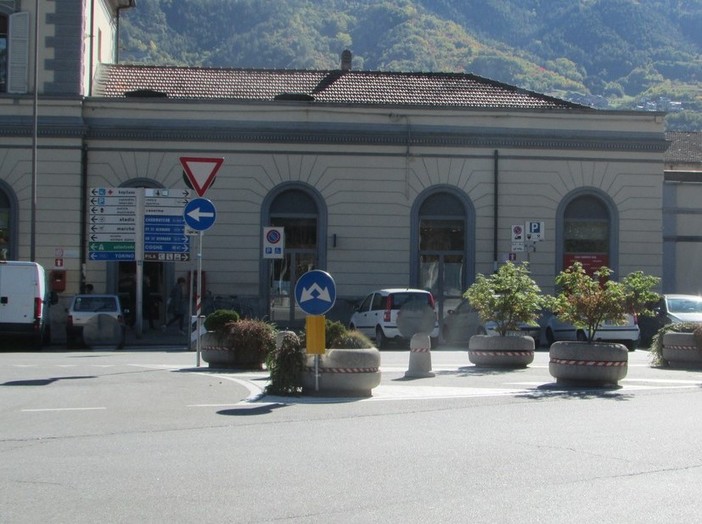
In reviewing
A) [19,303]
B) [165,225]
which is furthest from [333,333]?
[165,225]

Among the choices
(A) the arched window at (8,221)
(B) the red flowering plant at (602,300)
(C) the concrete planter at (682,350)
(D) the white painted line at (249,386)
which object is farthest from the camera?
(A) the arched window at (8,221)

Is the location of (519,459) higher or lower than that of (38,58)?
lower

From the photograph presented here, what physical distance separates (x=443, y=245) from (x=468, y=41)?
353 feet

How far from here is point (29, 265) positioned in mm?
26375

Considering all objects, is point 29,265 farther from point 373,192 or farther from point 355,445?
point 355,445

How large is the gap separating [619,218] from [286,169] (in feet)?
35.4

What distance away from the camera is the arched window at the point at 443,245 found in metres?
35.1

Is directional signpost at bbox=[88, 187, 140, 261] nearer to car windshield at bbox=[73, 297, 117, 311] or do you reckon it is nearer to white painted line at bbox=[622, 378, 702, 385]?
car windshield at bbox=[73, 297, 117, 311]

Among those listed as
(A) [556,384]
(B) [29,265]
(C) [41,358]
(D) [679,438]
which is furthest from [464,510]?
(B) [29,265]

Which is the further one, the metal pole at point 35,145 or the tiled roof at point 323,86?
the tiled roof at point 323,86

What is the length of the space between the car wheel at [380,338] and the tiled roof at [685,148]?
30.2 m

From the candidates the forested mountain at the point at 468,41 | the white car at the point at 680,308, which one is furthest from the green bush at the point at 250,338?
the forested mountain at the point at 468,41

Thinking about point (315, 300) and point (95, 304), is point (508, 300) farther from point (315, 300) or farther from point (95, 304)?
point (95, 304)

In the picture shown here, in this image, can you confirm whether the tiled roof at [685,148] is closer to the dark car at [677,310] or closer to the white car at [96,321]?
the dark car at [677,310]
